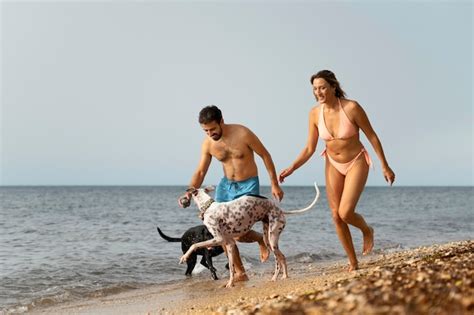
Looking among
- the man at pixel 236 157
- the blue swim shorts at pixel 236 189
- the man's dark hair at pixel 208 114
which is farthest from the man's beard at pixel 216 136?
the blue swim shorts at pixel 236 189

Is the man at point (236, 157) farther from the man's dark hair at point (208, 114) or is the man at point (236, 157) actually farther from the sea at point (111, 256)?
the sea at point (111, 256)

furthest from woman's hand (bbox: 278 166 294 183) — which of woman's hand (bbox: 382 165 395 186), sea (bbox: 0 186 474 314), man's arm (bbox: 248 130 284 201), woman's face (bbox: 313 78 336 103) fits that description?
sea (bbox: 0 186 474 314)

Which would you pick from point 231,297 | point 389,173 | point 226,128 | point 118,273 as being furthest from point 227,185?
point 118,273

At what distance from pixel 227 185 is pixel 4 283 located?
15.7 ft

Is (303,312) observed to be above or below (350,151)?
below

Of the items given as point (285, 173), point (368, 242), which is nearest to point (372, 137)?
point (285, 173)

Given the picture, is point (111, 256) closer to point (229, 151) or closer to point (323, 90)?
point (229, 151)

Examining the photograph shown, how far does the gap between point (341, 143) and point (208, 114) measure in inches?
58.7

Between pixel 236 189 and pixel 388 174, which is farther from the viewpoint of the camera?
pixel 388 174

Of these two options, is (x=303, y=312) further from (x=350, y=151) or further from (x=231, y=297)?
(x=350, y=151)

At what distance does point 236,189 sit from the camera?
711cm

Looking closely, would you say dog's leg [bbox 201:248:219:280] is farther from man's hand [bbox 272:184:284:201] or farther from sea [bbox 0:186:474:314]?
man's hand [bbox 272:184:284:201]

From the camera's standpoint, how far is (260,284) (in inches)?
293

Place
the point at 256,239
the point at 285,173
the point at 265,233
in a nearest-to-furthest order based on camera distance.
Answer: the point at 265,233, the point at 285,173, the point at 256,239
